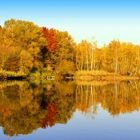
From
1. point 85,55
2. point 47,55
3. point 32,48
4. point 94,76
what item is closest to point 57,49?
point 47,55

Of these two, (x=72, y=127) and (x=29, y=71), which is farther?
(x=29, y=71)

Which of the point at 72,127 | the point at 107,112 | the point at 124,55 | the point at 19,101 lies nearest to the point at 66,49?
the point at 124,55

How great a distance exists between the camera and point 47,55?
76.8 m

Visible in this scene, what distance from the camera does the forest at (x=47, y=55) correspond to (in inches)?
2613

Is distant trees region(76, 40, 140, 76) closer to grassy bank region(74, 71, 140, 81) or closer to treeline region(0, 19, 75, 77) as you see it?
treeline region(0, 19, 75, 77)

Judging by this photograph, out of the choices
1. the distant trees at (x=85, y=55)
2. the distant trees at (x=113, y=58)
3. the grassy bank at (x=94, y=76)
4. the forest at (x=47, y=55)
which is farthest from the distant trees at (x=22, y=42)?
the distant trees at (x=113, y=58)

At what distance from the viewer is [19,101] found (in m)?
29.3

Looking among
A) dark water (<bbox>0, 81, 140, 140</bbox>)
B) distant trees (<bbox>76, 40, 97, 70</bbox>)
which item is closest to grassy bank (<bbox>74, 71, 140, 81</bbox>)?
distant trees (<bbox>76, 40, 97, 70</bbox>)

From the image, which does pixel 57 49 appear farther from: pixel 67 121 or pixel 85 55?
pixel 67 121

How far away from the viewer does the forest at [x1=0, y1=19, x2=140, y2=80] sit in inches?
2613

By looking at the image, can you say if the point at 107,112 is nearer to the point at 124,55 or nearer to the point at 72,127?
the point at 72,127

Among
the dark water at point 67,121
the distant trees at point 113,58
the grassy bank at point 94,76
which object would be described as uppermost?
the distant trees at point 113,58

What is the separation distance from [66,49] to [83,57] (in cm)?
1200

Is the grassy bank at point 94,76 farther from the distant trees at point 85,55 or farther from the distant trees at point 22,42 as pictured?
the distant trees at point 85,55
